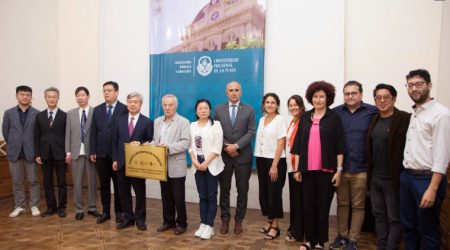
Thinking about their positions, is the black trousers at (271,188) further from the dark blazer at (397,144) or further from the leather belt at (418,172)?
the leather belt at (418,172)

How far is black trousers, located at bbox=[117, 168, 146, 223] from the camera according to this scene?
3.99 m

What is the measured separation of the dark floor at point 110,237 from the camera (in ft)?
11.4

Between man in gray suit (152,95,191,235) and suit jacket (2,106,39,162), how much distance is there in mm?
1809

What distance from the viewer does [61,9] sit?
620cm

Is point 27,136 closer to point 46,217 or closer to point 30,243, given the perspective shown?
point 46,217

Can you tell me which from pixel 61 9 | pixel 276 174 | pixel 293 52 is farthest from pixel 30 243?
pixel 61 9

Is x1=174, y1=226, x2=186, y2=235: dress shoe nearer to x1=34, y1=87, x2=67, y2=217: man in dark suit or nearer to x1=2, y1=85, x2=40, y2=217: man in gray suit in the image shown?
x1=34, y1=87, x2=67, y2=217: man in dark suit

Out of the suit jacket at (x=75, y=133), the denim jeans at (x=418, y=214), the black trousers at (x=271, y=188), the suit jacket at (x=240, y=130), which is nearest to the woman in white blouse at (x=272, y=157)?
the black trousers at (x=271, y=188)

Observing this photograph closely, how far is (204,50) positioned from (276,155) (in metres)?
2.32

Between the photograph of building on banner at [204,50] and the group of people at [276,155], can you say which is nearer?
the group of people at [276,155]

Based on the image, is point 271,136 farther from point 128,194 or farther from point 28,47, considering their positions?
point 28,47

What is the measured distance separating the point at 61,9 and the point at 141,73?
2.02 meters

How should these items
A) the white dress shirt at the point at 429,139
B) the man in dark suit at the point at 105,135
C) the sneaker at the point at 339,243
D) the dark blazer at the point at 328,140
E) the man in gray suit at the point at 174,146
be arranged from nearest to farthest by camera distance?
1. the white dress shirt at the point at 429,139
2. the dark blazer at the point at 328,140
3. the sneaker at the point at 339,243
4. the man in gray suit at the point at 174,146
5. the man in dark suit at the point at 105,135

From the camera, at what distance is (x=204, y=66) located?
→ 523 centimetres
